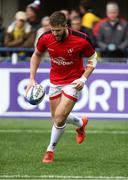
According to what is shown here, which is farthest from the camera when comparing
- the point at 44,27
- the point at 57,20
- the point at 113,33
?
the point at 44,27

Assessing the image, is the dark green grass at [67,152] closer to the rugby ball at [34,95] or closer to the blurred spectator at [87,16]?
the rugby ball at [34,95]

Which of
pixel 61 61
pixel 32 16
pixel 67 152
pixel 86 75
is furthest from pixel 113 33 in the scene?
pixel 86 75

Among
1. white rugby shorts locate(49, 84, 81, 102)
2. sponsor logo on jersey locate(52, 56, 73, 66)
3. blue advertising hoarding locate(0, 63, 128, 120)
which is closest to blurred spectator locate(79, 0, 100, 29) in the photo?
blue advertising hoarding locate(0, 63, 128, 120)

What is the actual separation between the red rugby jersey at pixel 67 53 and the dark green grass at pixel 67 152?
1194 millimetres

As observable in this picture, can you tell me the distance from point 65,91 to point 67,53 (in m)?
0.53

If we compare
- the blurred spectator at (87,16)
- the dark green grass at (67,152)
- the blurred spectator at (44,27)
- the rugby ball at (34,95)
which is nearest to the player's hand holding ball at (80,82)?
the rugby ball at (34,95)

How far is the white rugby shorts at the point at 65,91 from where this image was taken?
11.7 m

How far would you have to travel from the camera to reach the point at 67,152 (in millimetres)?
12734

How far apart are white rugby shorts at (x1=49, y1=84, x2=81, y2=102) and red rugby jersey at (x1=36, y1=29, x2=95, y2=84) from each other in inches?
3.0

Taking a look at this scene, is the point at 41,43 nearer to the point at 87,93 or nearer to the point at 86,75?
the point at 86,75

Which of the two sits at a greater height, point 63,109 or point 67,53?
point 67,53

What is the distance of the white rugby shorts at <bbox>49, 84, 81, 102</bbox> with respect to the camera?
11672mm

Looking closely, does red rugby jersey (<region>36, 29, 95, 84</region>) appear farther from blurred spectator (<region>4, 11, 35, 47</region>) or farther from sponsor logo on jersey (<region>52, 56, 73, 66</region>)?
blurred spectator (<region>4, 11, 35, 47</region>)

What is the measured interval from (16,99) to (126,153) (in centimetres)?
→ 491
